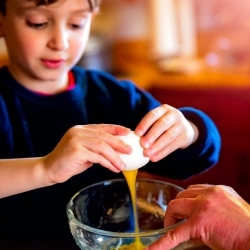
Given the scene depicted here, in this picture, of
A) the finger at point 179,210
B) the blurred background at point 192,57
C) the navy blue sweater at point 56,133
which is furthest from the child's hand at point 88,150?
the blurred background at point 192,57

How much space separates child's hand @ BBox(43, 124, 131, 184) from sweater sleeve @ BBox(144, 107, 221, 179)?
0.31 m

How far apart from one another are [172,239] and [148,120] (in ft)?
0.74

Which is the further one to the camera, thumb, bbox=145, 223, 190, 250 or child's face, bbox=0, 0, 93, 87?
child's face, bbox=0, 0, 93, 87

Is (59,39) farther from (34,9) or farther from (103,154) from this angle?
(103,154)

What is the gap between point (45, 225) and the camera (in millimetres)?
944

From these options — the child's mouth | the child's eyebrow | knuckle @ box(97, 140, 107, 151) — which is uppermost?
the child's eyebrow

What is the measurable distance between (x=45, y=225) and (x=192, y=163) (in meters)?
0.36

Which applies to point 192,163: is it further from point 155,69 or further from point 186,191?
point 155,69

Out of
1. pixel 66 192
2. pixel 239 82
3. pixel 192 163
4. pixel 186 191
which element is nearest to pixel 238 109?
pixel 239 82

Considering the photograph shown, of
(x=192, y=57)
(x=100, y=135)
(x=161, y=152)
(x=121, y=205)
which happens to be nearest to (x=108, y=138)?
(x=100, y=135)

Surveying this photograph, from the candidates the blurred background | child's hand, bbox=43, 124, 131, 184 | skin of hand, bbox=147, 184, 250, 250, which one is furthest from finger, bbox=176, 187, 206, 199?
the blurred background

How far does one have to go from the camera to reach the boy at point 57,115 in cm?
89

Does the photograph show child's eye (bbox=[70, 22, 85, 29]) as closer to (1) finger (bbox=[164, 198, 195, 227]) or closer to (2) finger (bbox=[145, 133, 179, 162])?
(2) finger (bbox=[145, 133, 179, 162])

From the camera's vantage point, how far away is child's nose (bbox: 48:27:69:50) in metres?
0.98
